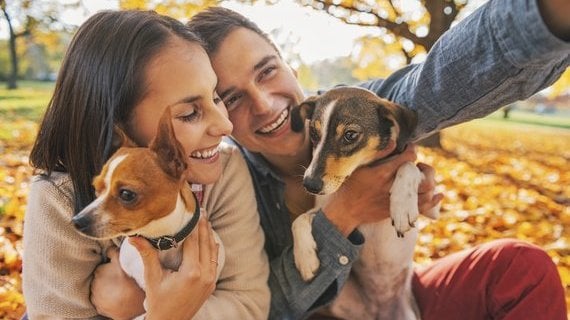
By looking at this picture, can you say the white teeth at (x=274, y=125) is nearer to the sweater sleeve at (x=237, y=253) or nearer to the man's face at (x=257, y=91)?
the man's face at (x=257, y=91)

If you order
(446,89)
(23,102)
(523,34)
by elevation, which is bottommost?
(23,102)

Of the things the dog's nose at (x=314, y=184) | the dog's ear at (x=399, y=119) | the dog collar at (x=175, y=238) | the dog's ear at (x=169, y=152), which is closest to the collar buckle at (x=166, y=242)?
the dog collar at (x=175, y=238)

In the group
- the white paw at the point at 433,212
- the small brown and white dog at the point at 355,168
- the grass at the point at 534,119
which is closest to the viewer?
the small brown and white dog at the point at 355,168

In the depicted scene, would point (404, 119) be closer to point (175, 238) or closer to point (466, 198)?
A: point (175, 238)

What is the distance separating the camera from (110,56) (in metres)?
1.43

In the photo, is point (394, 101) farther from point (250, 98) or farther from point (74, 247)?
point (74, 247)

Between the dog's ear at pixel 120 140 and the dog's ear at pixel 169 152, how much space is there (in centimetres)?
11

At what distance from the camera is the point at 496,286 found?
1778 mm

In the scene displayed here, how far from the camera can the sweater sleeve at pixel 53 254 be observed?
4.79 feet

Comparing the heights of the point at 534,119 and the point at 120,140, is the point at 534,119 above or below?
below

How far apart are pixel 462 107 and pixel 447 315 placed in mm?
843

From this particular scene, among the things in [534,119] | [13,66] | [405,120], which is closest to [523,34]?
[405,120]

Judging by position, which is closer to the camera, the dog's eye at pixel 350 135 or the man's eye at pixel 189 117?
the man's eye at pixel 189 117

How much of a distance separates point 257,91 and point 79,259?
2.60 feet
